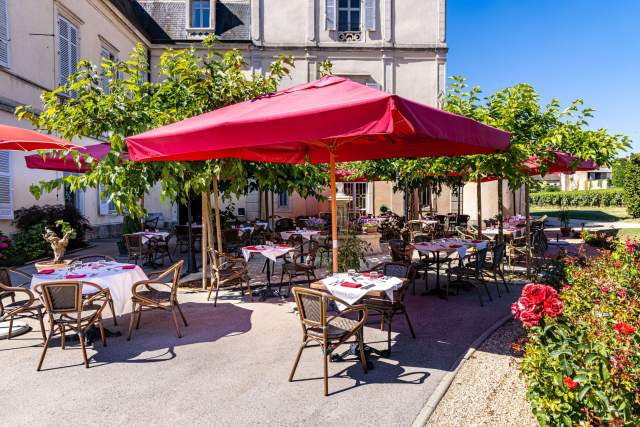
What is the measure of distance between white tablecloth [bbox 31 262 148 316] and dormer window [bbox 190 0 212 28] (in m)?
17.2

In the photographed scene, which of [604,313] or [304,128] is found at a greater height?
[304,128]

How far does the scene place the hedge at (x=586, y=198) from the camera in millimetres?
31956

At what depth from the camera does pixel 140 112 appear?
6.64m

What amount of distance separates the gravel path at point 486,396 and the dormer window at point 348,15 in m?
18.1

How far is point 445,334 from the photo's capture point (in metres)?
5.02

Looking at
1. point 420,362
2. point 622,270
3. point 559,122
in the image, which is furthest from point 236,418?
point 559,122

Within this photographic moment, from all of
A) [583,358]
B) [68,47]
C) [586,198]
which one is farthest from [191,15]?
[586,198]

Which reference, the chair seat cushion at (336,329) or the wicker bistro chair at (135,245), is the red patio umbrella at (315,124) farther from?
the wicker bistro chair at (135,245)

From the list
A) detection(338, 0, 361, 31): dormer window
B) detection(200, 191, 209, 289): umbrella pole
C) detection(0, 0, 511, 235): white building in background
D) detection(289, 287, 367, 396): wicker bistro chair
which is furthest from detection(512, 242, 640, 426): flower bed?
detection(338, 0, 361, 31): dormer window

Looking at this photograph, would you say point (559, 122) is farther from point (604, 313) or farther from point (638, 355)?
point (638, 355)

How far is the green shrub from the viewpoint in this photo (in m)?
19.9

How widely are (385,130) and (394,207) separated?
17.5 meters

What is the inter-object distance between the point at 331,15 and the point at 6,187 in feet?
48.4

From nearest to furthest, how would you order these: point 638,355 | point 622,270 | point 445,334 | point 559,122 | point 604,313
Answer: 1. point 638,355
2. point 604,313
3. point 622,270
4. point 445,334
5. point 559,122
